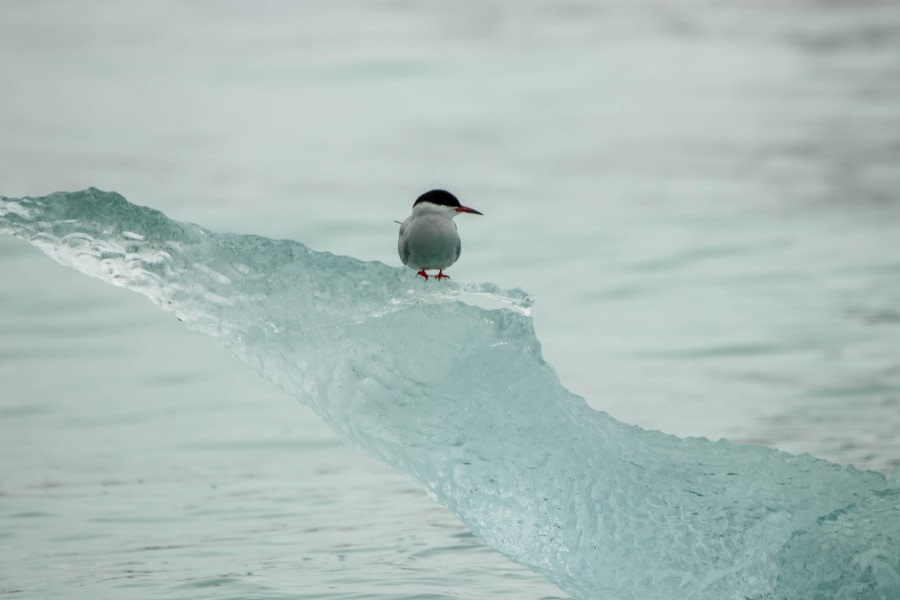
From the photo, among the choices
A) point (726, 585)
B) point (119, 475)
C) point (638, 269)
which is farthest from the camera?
point (638, 269)

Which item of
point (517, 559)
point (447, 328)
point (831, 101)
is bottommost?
point (517, 559)

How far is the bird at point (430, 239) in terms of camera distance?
163 inches

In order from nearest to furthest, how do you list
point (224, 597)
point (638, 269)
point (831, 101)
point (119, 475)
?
point (224, 597) < point (119, 475) < point (638, 269) < point (831, 101)

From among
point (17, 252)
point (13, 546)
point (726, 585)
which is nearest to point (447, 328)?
point (726, 585)

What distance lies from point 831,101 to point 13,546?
10057 millimetres

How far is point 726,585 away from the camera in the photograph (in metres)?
3.91

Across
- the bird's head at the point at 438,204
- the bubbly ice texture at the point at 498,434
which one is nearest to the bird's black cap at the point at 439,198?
the bird's head at the point at 438,204

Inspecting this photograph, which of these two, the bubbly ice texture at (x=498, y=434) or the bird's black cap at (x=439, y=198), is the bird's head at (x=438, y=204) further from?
the bubbly ice texture at (x=498, y=434)

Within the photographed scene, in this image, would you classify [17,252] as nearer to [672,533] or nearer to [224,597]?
[224,597]

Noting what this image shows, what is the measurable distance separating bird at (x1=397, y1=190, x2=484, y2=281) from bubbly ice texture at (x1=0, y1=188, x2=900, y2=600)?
0.23 ft

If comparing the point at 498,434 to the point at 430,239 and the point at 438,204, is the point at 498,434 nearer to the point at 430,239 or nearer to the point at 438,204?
the point at 430,239

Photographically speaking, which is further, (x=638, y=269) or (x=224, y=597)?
(x=638, y=269)

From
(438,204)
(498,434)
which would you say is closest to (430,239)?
(438,204)

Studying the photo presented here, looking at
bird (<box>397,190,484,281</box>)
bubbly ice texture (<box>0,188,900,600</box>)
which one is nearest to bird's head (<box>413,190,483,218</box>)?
bird (<box>397,190,484,281</box>)
